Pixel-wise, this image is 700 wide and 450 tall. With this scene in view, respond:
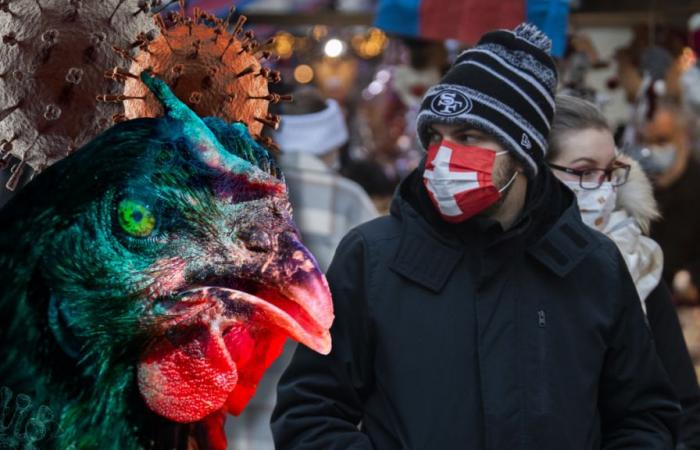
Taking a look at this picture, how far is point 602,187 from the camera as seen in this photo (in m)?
3.80

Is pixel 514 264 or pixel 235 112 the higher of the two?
pixel 235 112

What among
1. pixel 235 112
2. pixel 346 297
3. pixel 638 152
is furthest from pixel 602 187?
pixel 638 152

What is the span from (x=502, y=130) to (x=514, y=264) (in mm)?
390

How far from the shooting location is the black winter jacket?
297cm

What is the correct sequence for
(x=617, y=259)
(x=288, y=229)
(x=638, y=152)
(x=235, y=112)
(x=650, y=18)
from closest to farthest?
(x=288, y=229), (x=235, y=112), (x=617, y=259), (x=638, y=152), (x=650, y=18)

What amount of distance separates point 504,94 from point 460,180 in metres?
0.32

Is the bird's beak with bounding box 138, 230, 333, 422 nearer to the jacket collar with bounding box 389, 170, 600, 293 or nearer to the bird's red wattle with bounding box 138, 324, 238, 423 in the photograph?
the bird's red wattle with bounding box 138, 324, 238, 423

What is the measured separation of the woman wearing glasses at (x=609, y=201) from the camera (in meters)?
3.68

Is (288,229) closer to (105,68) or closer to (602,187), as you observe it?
(105,68)

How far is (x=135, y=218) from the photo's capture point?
4.69 feet

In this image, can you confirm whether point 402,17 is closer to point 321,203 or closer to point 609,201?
point 321,203

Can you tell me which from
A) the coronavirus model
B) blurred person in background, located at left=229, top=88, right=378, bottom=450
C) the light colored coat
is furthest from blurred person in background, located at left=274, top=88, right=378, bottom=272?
the coronavirus model

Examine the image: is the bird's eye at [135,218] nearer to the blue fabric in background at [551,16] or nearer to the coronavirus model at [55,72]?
the coronavirus model at [55,72]

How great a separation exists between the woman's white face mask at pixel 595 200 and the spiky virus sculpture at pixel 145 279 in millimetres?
2469
